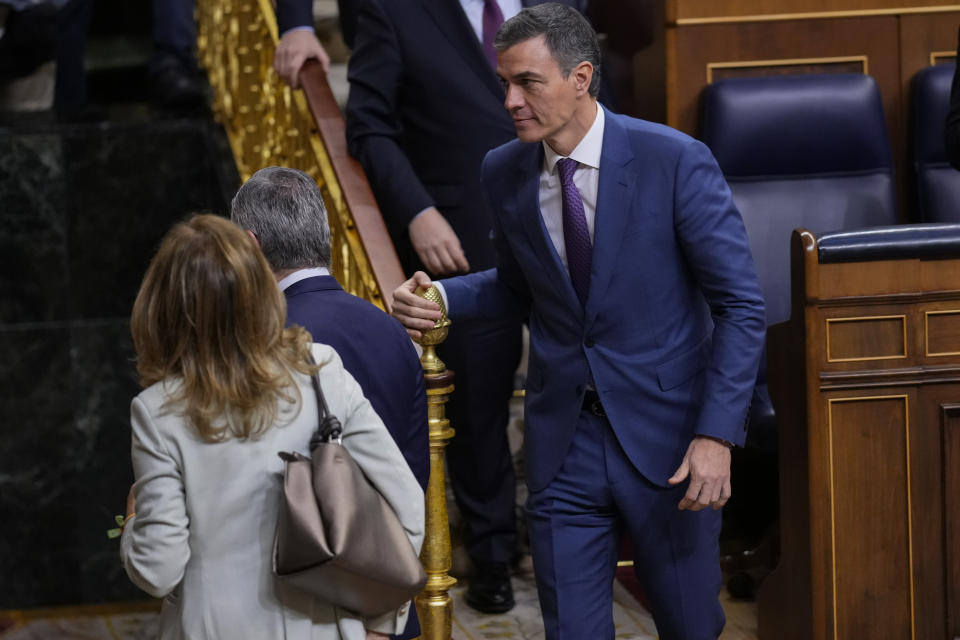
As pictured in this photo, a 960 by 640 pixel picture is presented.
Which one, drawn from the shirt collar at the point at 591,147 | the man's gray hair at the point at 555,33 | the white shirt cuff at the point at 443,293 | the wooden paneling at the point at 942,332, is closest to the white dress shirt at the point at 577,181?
the shirt collar at the point at 591,147

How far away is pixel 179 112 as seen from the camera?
4.87 m

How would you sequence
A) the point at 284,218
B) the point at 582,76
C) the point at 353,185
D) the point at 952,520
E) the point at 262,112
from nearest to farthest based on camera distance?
1. the point at 284,218
2. the point at 582,76
3. the point at 952,520
4. the point at 353,185
5. the point at 262,112

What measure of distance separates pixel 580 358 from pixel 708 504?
14.5 inches

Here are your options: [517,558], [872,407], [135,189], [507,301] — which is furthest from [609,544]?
[135,189]

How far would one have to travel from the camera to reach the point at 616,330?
97.3 inches

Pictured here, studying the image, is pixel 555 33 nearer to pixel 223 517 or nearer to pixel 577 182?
pixel 577 182

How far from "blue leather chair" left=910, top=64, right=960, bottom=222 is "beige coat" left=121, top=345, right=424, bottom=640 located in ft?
8.83

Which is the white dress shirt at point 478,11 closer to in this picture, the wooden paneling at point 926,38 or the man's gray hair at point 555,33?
the man's gray hair at point 555,33

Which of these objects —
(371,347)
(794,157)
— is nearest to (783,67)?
(794,157)

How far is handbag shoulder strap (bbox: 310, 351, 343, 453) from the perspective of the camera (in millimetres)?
1834

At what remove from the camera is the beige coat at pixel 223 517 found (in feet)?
5.97

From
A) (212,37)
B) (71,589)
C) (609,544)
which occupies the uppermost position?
(212,37)

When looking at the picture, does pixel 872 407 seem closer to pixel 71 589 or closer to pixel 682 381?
pixel 682 381

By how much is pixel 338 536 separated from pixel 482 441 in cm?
180
